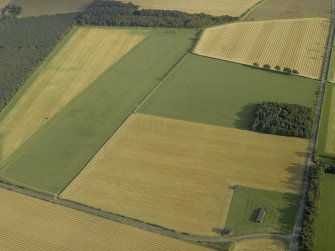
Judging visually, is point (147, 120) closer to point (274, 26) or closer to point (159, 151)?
point (159, 151)

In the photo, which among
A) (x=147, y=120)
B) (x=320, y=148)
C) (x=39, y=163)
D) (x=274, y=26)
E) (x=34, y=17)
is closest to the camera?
(x=320, y=148)

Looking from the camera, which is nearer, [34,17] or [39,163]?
[39,163]

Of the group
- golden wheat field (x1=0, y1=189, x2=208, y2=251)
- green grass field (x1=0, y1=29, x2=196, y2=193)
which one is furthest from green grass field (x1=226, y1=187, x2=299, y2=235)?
green grass field (x1=0, y1=29, x2=196, y2=193)

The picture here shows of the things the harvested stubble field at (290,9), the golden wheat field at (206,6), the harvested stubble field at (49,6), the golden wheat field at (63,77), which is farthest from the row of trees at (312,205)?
the harvested stubble field at (49,6)

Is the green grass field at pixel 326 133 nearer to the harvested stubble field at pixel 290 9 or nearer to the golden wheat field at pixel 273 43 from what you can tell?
the golden wheat field at pixel 273 43

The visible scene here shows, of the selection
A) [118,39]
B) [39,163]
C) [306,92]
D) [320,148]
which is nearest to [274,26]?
[306,92]

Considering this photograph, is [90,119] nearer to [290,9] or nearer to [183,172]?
[183,172]

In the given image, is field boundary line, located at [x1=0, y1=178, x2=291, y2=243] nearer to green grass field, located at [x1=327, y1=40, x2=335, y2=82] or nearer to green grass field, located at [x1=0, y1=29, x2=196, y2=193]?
green grass field, located at [x1=0, y1=29, x2=196, y2=193]

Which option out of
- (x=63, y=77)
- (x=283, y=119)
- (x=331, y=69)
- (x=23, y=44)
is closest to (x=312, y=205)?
(x=283, y=119)
